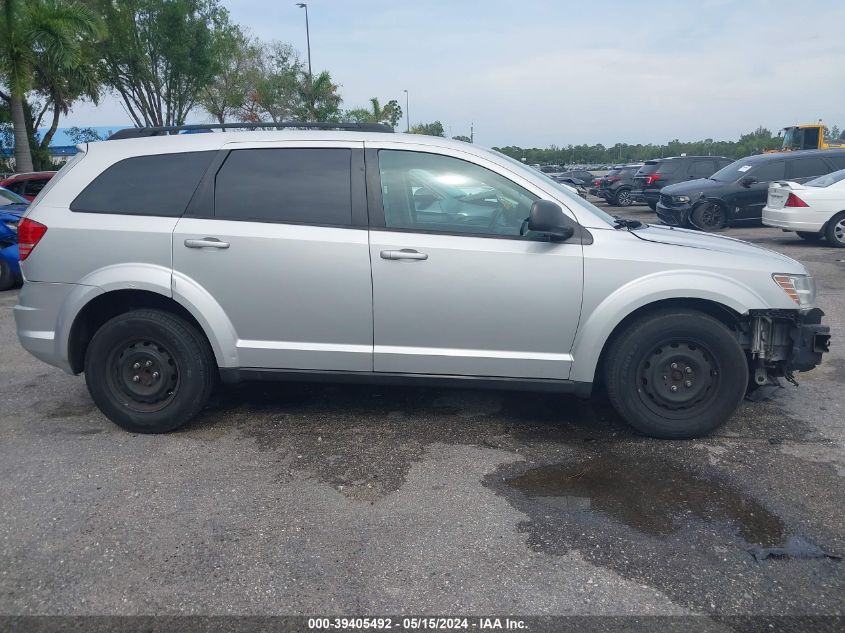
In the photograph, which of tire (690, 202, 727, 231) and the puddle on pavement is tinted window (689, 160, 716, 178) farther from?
the puddle on pavement

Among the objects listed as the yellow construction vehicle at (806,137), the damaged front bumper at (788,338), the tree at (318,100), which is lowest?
the damaged front bumper at (788,338)

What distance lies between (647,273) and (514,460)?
1350 mm

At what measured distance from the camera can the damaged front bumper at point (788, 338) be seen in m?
4.28

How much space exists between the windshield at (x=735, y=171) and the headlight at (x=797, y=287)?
12.8 metres

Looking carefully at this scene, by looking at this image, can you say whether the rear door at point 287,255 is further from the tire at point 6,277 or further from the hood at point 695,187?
the hood at point 695,187

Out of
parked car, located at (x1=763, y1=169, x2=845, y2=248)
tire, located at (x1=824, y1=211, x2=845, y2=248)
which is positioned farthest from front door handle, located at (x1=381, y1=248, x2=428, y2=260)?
tire, located at (x1=824, y1=211, x2=845, y2=248)

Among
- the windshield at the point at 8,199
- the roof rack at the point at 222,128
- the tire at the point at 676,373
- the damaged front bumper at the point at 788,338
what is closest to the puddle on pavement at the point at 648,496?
the tire at the point at 676,373

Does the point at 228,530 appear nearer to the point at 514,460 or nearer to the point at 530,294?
the point at 514,460

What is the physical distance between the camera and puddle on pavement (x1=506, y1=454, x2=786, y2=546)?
3.40 meters

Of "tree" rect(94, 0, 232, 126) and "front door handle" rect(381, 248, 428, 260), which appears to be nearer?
"front door handle" rect(381, 248, 428, 260)

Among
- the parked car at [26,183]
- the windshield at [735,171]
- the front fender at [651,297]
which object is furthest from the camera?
the windshield at [735,171]

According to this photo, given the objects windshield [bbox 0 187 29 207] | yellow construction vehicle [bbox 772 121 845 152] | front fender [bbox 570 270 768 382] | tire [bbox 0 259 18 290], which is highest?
yellow construction vehicle [bbox 772 121 845 152]

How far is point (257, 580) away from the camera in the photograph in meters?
2.98

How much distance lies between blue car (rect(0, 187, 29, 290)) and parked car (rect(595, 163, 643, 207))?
18043mm
